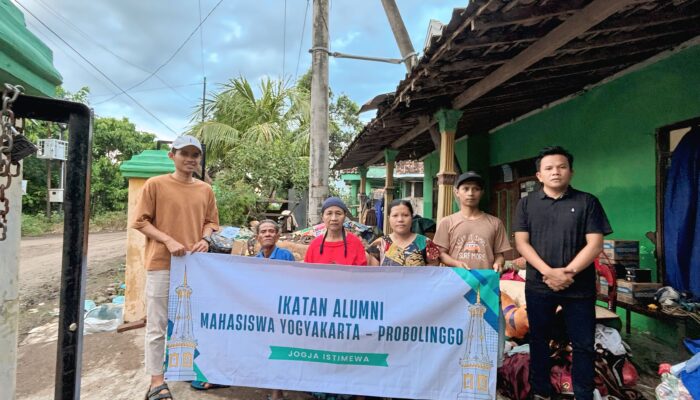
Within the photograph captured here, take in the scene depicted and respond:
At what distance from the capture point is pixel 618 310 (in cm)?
466

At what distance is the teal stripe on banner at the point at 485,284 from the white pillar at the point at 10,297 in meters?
2.64

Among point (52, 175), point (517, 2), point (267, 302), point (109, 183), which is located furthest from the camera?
point (109, 183)

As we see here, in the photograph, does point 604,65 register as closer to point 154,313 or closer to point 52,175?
point 154,313

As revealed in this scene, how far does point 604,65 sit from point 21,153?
493cm

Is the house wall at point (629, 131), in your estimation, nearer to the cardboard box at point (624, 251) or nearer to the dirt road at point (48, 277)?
the cardboard box at point (624, 251)

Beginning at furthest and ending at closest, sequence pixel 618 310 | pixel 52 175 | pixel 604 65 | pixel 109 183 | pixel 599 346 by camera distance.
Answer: pixel 109 183 < pixel 52 175 < pixel 618 310 < pixel 604 65 < pixel 599 346

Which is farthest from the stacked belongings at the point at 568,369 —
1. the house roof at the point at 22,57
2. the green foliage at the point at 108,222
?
the green foliage at the point at 108,222

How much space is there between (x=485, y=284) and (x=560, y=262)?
0.47 meters

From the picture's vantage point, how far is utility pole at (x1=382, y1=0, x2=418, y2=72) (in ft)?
24.3

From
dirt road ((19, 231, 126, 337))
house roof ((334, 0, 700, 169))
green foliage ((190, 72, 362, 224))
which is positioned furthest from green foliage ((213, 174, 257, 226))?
house roof ((334, 0, 700, 169))

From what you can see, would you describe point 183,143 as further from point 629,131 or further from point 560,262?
point 629,131

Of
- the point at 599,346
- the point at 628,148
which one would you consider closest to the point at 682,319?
the point at 599,346

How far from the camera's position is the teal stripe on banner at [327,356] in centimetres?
247

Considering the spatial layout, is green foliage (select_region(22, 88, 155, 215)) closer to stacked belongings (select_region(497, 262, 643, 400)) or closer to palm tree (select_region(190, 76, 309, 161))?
palm tree (select_region(190, 76, 309, 161))
